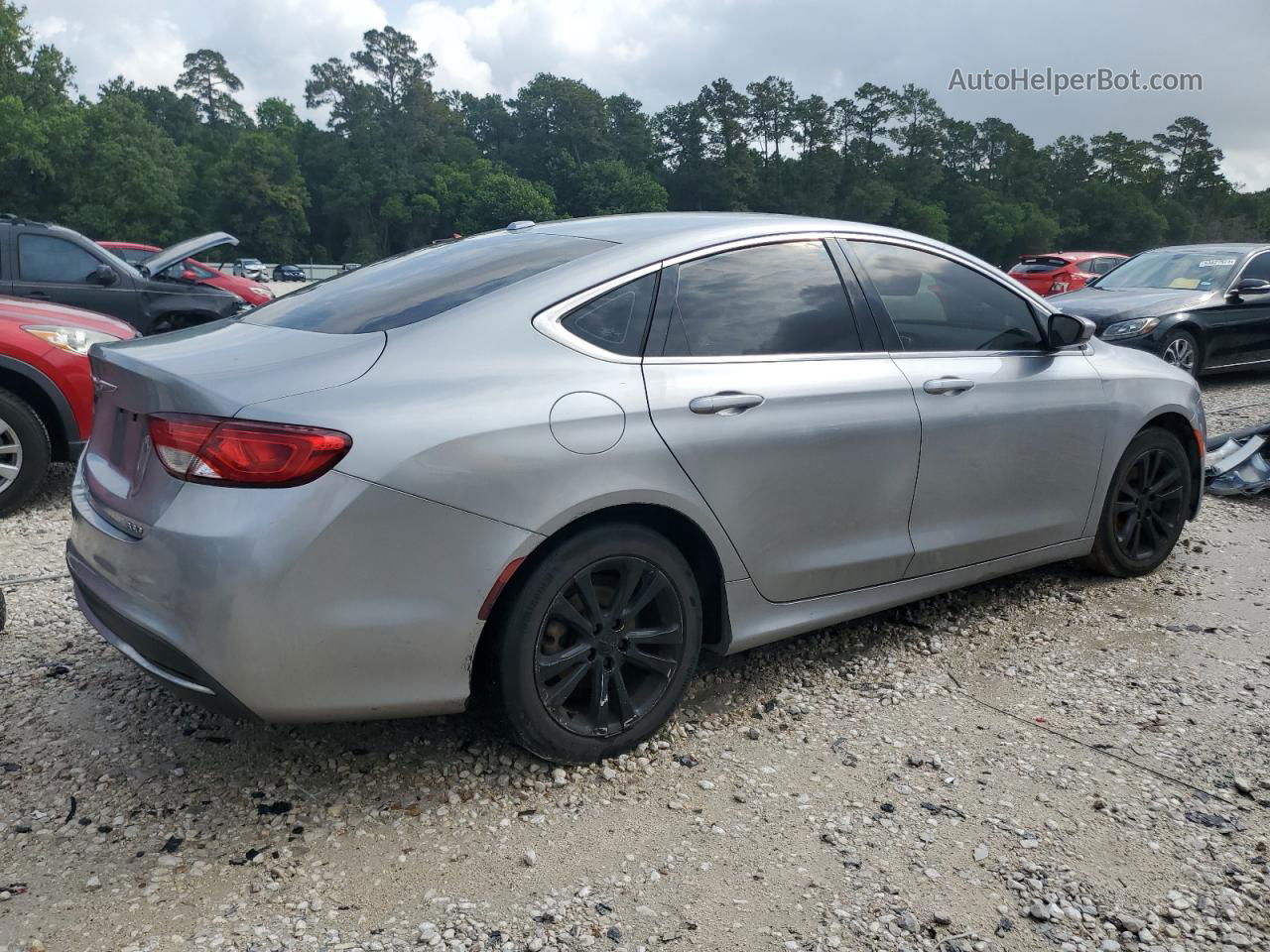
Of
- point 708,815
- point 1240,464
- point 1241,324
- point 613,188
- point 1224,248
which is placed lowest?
point 708,815

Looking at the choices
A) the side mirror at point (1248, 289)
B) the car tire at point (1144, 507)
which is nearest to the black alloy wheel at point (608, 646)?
the car tire at point (1144, 507)

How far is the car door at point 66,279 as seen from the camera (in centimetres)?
884

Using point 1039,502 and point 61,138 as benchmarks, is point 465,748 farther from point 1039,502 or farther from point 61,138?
point 61,138

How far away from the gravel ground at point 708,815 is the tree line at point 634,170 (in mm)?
93872

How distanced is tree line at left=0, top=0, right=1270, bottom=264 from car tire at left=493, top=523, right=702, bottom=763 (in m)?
94.5

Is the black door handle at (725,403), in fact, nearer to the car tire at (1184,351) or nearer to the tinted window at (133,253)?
the car tire at (1184,351)

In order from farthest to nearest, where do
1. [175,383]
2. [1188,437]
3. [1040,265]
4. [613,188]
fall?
[613,188], [1040,265], [1188,437], [175,383]

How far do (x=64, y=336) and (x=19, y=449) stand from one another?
65cm

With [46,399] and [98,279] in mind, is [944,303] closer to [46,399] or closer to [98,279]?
[46,399]

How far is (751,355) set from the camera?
3.34 m

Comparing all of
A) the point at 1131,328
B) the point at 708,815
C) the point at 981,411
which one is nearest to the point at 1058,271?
the point at 1131,328

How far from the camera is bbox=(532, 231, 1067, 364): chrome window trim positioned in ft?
9.86

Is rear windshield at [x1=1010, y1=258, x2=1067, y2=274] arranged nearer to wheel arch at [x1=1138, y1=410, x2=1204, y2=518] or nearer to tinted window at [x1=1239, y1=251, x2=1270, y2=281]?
tinted window at [x1=1239, y1=251, x2=1270, y2=281]

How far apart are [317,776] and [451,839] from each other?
20.8 inches
